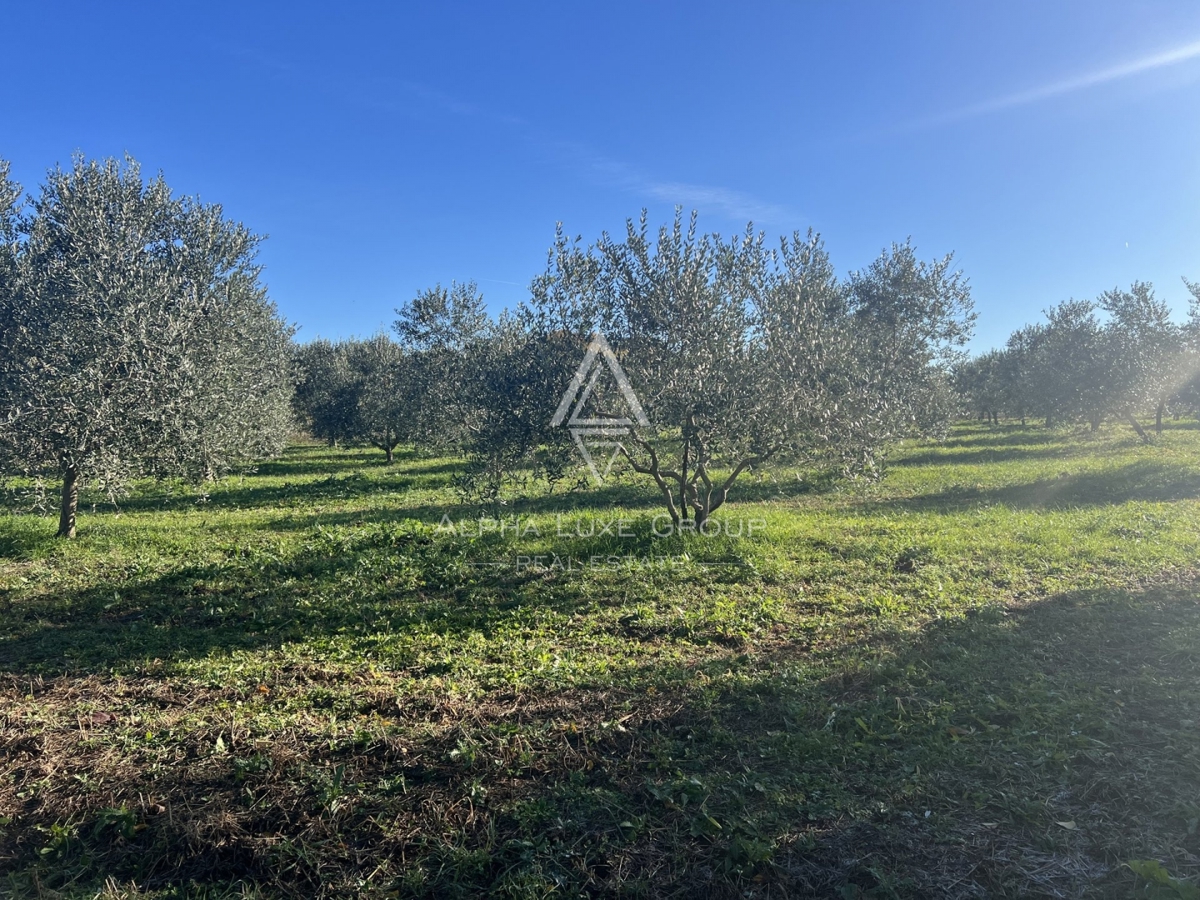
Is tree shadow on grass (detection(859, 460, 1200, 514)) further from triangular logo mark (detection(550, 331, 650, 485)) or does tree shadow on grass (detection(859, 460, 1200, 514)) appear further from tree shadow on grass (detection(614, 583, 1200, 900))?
tree shadow on grass (detection(614, 583, 1200, 900))

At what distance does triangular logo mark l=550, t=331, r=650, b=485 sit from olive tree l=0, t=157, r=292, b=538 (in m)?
6.13

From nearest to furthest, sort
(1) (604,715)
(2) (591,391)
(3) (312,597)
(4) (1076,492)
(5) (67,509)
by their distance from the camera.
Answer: (1) (604,715)
(3) (312,597)
(2) (591,391)
(5) (67,509)
(4) (1076,492)

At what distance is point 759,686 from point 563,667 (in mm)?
1991

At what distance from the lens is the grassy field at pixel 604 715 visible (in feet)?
12.4

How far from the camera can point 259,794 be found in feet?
14.2

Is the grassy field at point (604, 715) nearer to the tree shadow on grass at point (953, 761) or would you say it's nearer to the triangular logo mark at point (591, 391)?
the tree shadow on grass at point (953, 761)

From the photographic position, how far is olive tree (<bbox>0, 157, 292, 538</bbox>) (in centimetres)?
946

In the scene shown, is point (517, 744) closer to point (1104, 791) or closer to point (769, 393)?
point (1104, 791)

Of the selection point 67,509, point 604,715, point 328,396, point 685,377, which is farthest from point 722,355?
point 328,396

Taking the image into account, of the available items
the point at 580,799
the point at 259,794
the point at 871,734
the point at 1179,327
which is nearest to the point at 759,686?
the point at 871,734

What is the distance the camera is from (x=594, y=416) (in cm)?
1016

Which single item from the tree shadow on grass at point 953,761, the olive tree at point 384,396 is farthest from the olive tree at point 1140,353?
the olive tree at point 384,396

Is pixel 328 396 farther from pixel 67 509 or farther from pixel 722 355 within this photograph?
pixel 722 355

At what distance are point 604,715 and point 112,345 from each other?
30.3 ft
